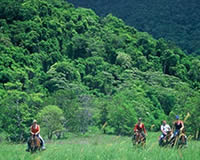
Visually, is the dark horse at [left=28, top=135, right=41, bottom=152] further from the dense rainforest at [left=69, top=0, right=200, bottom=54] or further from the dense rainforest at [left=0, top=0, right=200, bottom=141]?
the dense rainforest at [left=69, top=0, right=200, bottom=54]

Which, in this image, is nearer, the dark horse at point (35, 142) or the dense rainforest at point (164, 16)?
the dark horse at point (35, 142)

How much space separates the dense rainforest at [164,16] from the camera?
142375mm

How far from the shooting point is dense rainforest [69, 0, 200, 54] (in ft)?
467

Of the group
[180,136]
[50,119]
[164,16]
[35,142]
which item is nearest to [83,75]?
[50,119]

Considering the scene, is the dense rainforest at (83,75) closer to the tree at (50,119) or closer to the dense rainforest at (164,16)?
the tree at (50,119)

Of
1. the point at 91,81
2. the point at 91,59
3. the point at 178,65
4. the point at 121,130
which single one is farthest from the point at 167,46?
the point at 121,130

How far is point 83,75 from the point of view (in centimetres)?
8581

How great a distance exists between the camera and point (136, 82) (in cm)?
7894

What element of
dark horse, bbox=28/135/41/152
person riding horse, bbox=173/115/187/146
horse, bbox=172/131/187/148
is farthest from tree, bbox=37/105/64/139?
horse, bbox=172/131/187/148

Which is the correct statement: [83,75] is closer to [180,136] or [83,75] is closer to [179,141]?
[179,141]

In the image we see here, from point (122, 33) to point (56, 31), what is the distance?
988 inches

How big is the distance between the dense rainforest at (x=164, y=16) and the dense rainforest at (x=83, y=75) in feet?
105

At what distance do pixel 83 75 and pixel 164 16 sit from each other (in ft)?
322

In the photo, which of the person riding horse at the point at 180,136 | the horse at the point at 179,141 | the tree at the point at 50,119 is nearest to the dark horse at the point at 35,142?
the person riding horse at the point at 180,136
